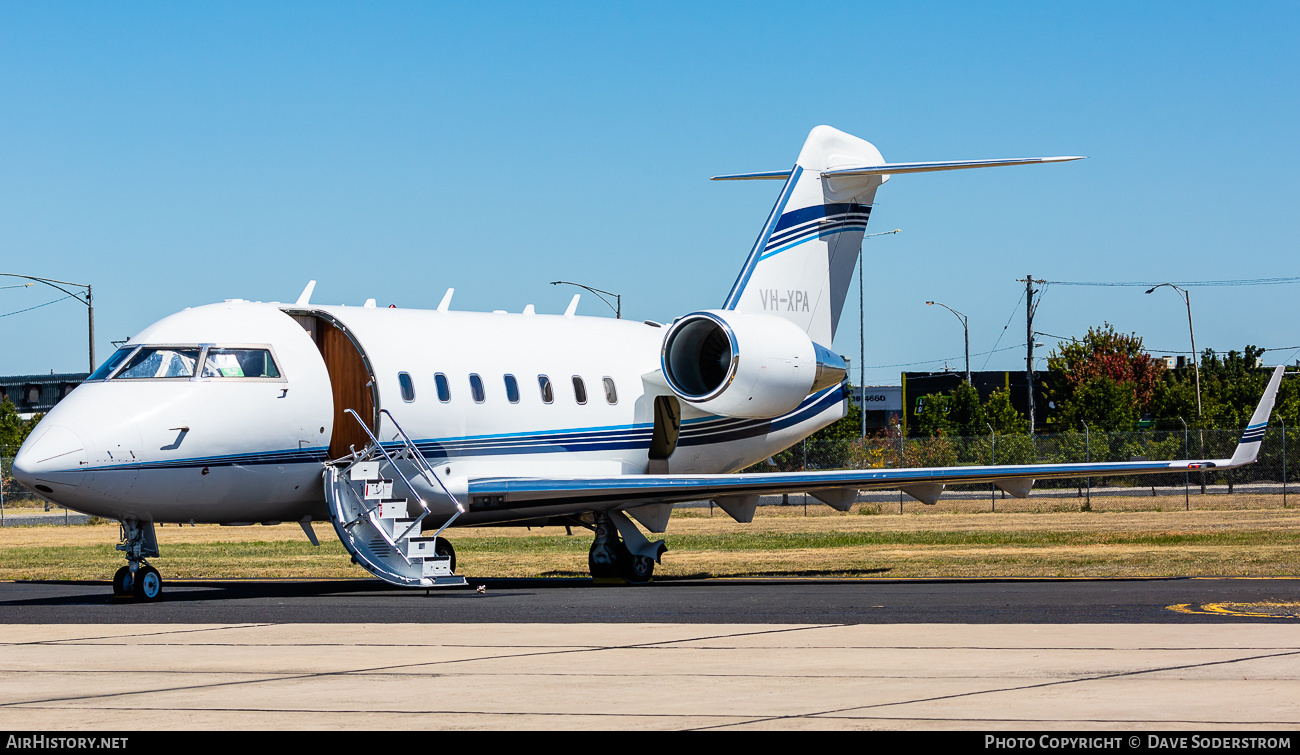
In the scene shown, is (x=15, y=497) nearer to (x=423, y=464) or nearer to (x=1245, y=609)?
(x=423, y=464)

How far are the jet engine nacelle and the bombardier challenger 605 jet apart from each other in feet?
0.13

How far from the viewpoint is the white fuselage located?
59.7 feet

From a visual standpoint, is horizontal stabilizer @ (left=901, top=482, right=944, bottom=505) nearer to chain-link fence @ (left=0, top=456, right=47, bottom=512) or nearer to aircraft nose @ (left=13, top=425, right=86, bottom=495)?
aircraft nose @ (left=13, top=425, right=86, bottom=495)

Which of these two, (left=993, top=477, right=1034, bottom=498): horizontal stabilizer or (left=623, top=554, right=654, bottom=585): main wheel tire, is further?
(left=623, top=554, right=654, bottom=585): main wheel tire

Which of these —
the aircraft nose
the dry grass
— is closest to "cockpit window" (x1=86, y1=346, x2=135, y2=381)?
the aircraft nose

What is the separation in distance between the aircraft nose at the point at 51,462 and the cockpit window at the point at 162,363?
1416mm

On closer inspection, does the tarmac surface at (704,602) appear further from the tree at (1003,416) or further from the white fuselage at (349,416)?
the tree at (1003,416)

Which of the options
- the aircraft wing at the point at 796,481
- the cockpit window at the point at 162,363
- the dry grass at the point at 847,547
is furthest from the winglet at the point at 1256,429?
the cockpit window at the point at 162,363

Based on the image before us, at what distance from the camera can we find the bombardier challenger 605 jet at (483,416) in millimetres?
18719

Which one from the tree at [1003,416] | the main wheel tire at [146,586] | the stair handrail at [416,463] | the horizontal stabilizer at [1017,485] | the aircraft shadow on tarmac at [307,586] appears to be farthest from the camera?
the tree at [1003,416]

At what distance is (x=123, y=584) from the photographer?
18.9 m

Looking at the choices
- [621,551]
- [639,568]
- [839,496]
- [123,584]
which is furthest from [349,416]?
[839,496]

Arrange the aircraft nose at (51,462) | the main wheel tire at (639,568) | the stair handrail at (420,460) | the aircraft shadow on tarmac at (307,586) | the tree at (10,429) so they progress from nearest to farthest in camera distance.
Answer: the aircraft nose at (51,462), the aircraft shadow on tarmac at (307,586), the stair handrail at (420,460), the main wheel tire at (639,568), the tree at (10,429)
